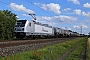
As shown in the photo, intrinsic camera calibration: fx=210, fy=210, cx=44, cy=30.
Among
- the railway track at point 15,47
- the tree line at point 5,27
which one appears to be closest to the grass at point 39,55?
the railway track at point 15,47

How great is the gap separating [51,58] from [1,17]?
32410 millimetres

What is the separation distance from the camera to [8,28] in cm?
4962

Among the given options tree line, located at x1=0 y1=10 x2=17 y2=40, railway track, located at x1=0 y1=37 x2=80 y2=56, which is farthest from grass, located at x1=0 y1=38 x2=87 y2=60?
tree line, located at x1=0 y1=10 x2=17 y2=40

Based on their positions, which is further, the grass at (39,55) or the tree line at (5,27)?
the tree line at (5,27)

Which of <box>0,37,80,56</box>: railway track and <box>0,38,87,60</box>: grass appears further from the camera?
<box>0,37,80,56</box>: railway track

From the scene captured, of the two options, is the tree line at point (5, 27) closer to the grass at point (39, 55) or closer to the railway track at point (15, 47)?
the railway track at point (15, 47)

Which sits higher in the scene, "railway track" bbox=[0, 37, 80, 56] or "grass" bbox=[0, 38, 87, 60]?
"railway track" bbox=[0, 37, 80, 56]

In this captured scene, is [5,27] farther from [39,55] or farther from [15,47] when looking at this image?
[39,55]

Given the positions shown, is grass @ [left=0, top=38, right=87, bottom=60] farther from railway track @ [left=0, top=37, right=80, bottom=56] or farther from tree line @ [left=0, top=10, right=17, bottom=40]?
tree line @ [left=0, top=10, right=17, bottom=40]

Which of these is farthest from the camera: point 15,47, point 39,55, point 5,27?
point 5,27

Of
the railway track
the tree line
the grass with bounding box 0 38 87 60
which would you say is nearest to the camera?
the grass with bounding box 0 38 87 60

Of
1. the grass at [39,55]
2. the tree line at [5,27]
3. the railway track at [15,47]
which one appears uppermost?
the tree line at [5,27]

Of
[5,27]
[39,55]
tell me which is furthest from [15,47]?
[5,27]

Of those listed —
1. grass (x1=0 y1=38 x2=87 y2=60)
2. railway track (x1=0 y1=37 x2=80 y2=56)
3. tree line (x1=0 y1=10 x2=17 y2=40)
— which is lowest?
grass (x1=0 y1=38 x2=87 y2=60)
